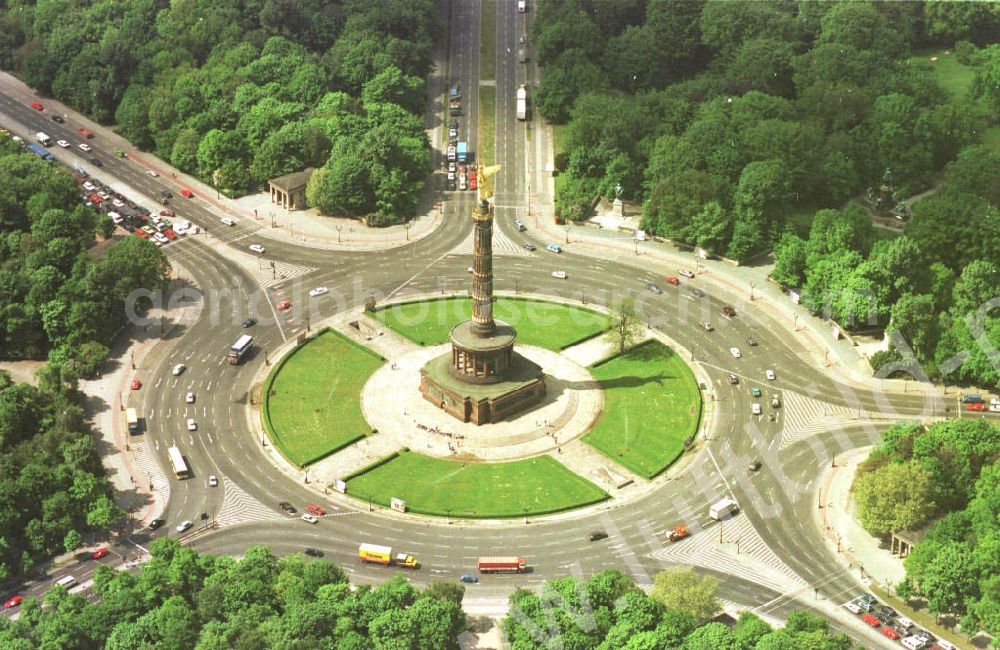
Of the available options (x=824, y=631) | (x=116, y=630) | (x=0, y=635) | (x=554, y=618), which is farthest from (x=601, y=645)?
(x=0, y=635)

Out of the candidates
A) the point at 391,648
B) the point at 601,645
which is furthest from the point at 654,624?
the point at 391,648

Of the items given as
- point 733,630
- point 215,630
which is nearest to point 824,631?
point 733,630

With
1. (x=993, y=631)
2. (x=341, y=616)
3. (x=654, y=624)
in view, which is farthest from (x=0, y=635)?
(x=993, y=631)

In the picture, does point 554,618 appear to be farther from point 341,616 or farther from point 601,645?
point 341,616

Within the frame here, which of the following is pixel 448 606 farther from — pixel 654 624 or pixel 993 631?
pixel 993 631

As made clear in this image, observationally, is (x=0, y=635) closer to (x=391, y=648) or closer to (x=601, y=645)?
(x=391, y=648)
